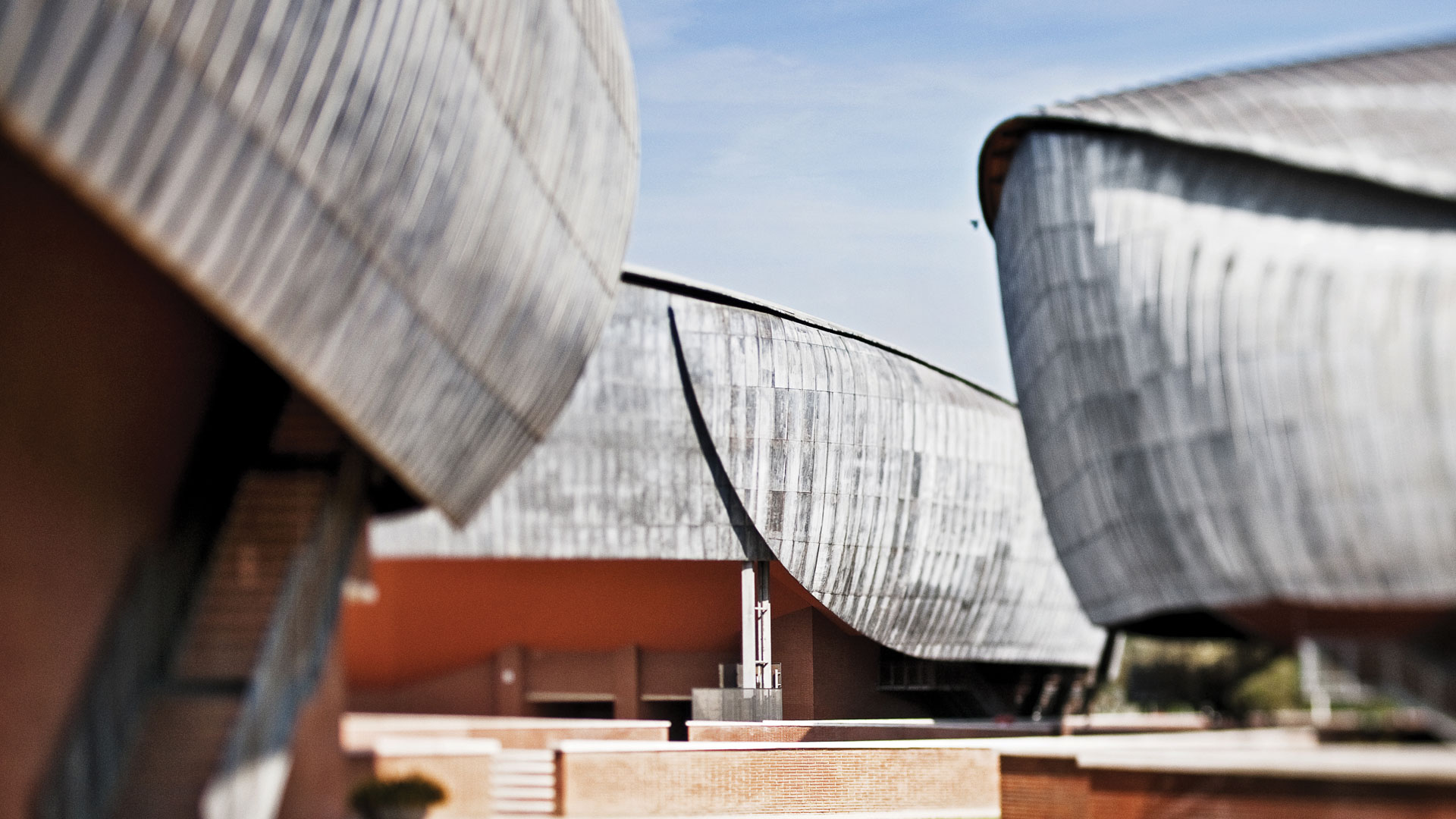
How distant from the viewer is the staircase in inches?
859

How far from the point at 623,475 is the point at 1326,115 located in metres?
17.3

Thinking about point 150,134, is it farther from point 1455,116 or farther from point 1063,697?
point 1063,697

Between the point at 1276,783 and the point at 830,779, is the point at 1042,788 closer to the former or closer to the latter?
the point at 1276,783

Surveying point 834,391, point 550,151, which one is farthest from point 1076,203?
point 834,391

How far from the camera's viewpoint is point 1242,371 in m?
16.5

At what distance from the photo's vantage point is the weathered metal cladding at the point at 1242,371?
15.1 metres

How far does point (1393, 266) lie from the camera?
15.3 m

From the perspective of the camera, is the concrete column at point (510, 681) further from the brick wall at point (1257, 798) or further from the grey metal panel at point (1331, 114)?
the grey metal panel at point (1331, 114)

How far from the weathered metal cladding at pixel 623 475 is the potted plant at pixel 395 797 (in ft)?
40.8

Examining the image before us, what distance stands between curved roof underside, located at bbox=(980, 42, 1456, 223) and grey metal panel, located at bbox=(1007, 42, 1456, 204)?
12mm

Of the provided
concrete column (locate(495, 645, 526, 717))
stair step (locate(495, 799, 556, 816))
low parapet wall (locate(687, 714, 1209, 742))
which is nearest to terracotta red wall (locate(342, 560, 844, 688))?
concrete column (locate(495, 645, 526, 717))

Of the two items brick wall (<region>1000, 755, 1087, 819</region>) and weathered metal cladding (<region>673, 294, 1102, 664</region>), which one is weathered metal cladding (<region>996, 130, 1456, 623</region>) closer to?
brick wall (<region>1000, 755, 1087, 819</region>)

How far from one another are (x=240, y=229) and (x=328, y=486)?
18.6 ft

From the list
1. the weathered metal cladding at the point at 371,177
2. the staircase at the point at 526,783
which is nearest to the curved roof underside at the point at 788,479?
the staircase at the point at 526,783
